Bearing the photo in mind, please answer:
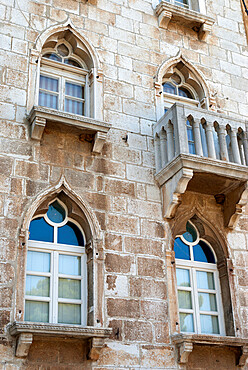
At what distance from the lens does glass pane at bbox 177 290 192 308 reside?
10.4 metres

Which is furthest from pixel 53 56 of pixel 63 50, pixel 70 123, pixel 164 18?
pixel 164 18

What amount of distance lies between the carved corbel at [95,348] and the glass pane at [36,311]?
925 millimetres

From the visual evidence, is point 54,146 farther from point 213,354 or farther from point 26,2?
point 213,354

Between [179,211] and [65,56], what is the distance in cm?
416

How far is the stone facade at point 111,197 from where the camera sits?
9.09 metres

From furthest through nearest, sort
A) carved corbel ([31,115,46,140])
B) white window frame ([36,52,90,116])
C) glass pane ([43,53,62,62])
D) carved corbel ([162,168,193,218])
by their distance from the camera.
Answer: glass pane ([43,53,62,62]) < white window frame ([36,52,90,116]) < carved corbel ([162,168,193,218]) < carved corbel ([31,115,46,140])

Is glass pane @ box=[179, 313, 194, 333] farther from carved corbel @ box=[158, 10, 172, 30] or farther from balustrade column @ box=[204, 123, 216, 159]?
carved corbel @ box=[158, 10, 172, 30]

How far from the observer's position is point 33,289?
9.29 meters

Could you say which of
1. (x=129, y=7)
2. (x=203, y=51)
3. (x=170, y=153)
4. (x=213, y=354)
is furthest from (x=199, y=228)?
(x=129, y=7)

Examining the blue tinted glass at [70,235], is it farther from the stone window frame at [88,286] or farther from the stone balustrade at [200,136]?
the stone balustrade at [200,136]

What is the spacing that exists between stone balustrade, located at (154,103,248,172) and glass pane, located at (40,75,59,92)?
7.40 feet

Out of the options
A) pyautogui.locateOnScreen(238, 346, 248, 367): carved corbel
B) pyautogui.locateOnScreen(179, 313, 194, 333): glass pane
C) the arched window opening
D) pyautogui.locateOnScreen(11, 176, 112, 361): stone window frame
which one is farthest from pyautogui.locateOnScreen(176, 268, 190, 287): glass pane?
the arched window opening

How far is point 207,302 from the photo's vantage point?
10.6m

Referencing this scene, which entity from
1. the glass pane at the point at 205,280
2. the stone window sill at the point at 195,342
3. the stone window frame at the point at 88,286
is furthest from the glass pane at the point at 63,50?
the stone window sill at the point at 195,342
